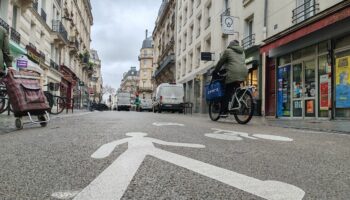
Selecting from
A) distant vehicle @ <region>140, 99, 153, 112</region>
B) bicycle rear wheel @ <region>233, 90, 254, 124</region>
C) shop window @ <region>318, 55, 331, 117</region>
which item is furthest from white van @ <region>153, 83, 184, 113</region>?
bicycle rear wheel @ <region>233, 90, 254, 124</region>

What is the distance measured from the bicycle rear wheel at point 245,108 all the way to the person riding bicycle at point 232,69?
12.5 inches

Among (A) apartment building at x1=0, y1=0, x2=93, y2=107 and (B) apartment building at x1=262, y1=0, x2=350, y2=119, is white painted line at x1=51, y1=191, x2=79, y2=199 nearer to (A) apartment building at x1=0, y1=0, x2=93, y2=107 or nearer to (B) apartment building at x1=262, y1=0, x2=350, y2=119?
(B) apartment building at x1=262, y1=0, x2=350, y2=119

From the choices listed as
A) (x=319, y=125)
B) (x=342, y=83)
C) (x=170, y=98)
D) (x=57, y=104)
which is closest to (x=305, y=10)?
(x=342, y=83)

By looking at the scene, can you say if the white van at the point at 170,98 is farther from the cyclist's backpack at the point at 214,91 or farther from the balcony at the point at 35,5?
the cyclist's backpack at the point at 214,91

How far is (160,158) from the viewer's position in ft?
10.1

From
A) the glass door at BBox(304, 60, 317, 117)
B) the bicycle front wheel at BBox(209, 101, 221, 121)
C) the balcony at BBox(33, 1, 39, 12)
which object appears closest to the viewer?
the bicycle front wheel at BBox(209, 101, 221, 121)

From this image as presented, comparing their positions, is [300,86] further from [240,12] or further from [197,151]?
[197,151]

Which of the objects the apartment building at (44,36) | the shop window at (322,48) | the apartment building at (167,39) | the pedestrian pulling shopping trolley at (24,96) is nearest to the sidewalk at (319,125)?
the shop window at (322,48)

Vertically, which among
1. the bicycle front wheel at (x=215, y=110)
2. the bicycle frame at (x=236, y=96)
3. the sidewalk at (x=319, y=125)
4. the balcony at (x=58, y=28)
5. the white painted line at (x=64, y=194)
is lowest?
Answer: the white painted line at (x=64, y=194)

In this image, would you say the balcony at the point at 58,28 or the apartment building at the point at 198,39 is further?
the balcony at the point at 58,28

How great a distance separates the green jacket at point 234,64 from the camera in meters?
8.70

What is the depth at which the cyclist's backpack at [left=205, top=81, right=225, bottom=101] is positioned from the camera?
909 centimetres

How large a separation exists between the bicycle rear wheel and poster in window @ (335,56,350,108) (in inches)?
176

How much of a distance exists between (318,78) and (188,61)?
70.3 ft
